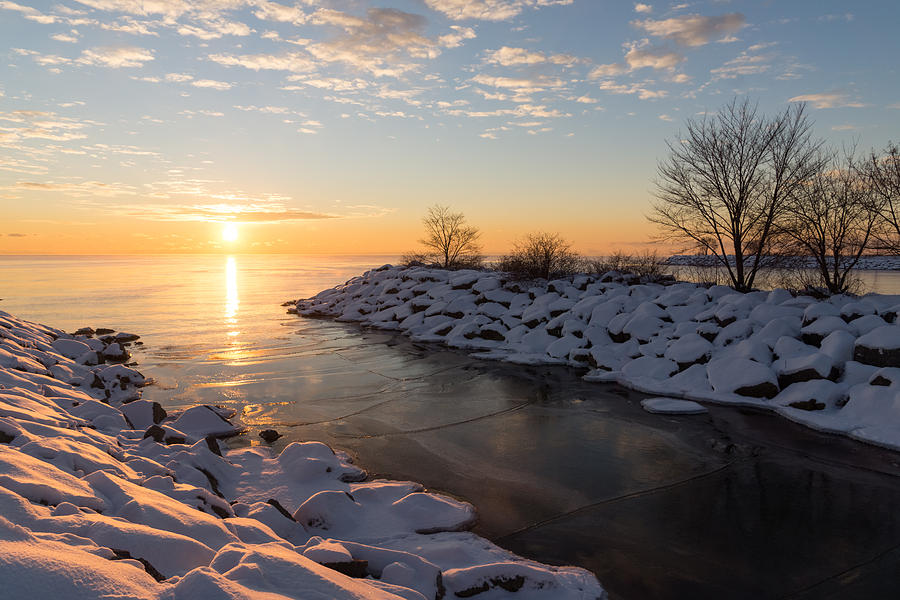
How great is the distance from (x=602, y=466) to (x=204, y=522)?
4630 millimetres

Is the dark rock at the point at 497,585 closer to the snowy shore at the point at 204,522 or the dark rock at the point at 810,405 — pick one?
the snowy shore at the point at 204,522

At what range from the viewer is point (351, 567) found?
3559mm

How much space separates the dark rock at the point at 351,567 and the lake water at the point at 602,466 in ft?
5.14

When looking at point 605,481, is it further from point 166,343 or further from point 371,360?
point 166,343

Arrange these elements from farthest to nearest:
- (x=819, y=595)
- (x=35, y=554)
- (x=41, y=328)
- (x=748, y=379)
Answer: (x=41, y=328), (x=748, y=379), (x=819, y=595), (x=35, y=554)

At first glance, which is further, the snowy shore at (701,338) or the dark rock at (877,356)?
the dark rock at (877,356)

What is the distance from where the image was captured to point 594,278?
66.4ft

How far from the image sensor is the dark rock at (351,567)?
11.6 feet

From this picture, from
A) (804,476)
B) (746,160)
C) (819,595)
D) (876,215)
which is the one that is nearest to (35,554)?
(819,595)

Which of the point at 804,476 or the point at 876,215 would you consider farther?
the point at 876,215

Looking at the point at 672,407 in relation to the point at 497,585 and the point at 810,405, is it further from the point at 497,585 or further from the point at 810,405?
the point at 497,585

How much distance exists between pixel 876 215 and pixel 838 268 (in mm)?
2028

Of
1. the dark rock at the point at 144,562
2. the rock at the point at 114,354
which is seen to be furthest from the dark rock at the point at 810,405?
the rock at the point at 114,354

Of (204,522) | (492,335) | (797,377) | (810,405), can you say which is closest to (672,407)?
(810,405)
